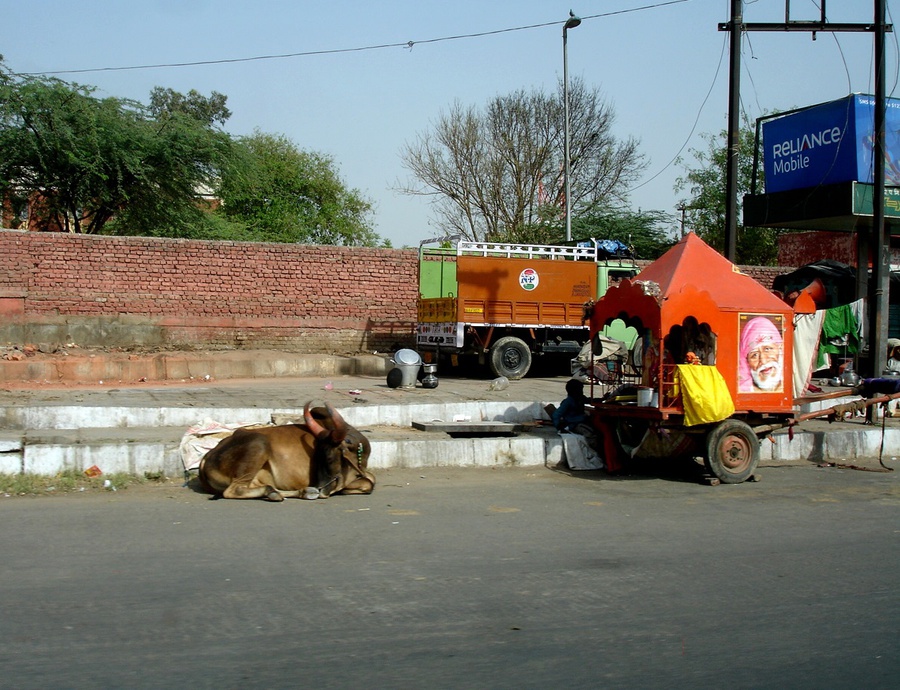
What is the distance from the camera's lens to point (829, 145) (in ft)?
69.6

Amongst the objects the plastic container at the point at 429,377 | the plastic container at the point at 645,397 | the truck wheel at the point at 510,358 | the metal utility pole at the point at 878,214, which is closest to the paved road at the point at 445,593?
the plastic container at the point at 645,397

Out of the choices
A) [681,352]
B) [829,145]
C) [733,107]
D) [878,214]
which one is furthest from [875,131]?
[681,352]

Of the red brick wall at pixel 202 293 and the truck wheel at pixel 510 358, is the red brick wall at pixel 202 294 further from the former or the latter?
the truck wheel at pixel 510 358

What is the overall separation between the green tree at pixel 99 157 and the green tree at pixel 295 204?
12493 mm

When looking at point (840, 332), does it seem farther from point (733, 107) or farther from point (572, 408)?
point (572, 408)

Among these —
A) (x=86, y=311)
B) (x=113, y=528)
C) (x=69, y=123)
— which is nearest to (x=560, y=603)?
(x=113, y=528)

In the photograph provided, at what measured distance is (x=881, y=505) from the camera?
9.62 metres

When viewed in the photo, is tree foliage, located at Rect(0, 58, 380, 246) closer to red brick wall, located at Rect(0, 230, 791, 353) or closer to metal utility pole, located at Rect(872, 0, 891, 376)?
red brick wall, located at Rect(0, 230, 791, 353)

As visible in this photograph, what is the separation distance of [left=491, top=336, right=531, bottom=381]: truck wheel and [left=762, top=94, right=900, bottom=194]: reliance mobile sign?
7.76 metres

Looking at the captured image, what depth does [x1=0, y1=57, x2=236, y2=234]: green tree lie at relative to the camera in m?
24.9

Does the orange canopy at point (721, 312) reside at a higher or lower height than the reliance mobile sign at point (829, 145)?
lower

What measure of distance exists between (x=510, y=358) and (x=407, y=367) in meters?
3.34

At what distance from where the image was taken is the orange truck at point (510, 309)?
2034 centimetres

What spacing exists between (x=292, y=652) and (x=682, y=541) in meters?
4.02
